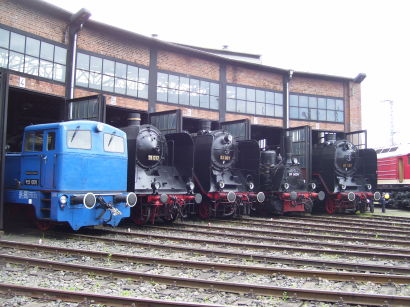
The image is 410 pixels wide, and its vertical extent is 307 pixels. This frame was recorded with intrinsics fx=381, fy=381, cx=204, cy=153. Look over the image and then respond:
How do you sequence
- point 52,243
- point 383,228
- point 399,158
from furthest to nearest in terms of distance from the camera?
point 399,158 → point 383,228 → point 52,243

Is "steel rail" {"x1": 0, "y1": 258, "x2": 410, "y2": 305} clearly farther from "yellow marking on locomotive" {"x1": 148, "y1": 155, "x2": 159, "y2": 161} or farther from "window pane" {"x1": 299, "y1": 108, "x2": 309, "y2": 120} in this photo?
"window pane" {"x1": 299, "y1": 108, "x2": 309, "y2": 120}

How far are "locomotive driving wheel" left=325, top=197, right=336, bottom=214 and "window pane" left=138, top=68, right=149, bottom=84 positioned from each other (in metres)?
9.93

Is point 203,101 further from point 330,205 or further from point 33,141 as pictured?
point 33,141

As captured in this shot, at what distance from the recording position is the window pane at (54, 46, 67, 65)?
1482 centimetres

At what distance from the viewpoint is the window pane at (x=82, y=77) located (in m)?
15.5

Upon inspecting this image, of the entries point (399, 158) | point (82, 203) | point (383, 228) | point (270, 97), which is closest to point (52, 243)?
point (82, 203)

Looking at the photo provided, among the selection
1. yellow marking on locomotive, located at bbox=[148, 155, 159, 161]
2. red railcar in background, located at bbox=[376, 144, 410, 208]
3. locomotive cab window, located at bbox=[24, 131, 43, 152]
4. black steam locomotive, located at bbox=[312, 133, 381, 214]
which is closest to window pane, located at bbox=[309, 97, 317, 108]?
red railcar in background, located at bbox=[376, 144, 410, 208]

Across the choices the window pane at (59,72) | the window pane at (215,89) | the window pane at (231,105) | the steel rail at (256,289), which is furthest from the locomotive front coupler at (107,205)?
the window pane at (231,105)

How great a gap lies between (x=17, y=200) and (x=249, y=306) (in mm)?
7125

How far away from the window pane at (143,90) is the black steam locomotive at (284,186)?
6.07m

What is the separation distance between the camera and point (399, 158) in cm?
2008

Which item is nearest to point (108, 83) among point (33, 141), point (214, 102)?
point (214, 102)

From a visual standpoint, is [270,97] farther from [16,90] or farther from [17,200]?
[17,200]

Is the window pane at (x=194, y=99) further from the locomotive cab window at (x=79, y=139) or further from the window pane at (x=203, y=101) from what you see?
the locomotive cab window at (x=79, y=139)
